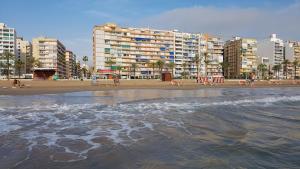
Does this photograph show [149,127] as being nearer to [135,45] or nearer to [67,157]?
[67,157]

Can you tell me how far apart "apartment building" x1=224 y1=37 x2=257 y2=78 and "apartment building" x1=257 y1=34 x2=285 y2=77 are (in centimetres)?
702

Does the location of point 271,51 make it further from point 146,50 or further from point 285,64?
point 146,50

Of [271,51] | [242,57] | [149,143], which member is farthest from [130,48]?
[149,143]

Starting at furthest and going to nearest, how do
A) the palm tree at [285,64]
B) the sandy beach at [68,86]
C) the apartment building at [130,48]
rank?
the palm tree at [285,64]
the apartment building at [130,48]
the sandy beach at [68,86]

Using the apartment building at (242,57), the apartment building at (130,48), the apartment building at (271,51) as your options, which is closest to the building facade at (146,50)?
the apartment building at (130,48)

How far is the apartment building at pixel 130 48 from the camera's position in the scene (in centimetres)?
12569

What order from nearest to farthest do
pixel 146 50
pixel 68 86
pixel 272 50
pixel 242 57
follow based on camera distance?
pixel 68 86 → pixel 146 50 → pixel 242 57 → pixel 272 50

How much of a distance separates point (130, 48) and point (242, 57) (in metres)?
58.7

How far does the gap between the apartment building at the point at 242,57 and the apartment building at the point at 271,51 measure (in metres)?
7.02

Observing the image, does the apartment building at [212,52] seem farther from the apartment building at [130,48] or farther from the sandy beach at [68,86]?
the sandy beach at [68,86]

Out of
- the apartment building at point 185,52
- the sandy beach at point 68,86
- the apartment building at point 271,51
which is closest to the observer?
the sandy beach at point 68,86

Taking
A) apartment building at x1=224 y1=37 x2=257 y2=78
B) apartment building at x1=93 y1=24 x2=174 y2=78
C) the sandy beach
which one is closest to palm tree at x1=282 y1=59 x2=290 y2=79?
apartment building at x1=224 y1=37 x2=257 y2=78

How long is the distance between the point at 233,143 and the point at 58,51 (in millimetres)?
160487

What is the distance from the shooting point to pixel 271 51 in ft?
530
